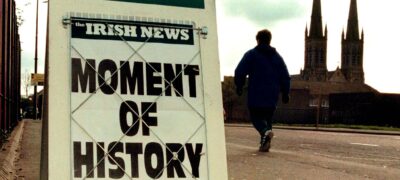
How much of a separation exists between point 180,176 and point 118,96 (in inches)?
21.1

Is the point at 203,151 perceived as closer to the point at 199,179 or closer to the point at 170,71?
the point at 199,179

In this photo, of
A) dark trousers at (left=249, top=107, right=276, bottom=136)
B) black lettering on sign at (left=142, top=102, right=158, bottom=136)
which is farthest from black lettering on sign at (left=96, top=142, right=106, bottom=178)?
dark trousers at (left=249, top=107, right=276, bottom=136)

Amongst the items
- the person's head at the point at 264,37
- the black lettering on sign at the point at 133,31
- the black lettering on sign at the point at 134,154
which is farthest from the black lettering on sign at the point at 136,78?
the person's head at the point at 264,37

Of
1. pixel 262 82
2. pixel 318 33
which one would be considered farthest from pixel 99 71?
pixel 318 33

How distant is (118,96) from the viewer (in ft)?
10.6

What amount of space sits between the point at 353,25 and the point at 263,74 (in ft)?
510

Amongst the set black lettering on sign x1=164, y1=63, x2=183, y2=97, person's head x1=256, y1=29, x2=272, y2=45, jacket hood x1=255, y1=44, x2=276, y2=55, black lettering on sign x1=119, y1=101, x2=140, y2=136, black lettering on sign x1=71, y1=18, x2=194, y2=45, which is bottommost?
black lettering on sign x1=119, y1=101, x2=140, y2=136

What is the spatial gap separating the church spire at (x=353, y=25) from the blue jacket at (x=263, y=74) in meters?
154

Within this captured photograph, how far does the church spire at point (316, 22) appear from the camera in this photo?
160 meters

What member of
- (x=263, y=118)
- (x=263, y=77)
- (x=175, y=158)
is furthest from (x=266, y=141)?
(x=175, y=158)

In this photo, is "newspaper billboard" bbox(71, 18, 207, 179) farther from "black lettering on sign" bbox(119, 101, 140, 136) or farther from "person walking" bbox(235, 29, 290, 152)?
"person walking" bbox(235, 29, 290, 152)

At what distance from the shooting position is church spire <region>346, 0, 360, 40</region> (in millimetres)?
157500

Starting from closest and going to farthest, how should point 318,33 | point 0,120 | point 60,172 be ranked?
point 60,172 → point 0,120 → point 318,33

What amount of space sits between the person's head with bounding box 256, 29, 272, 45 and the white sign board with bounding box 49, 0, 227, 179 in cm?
524
